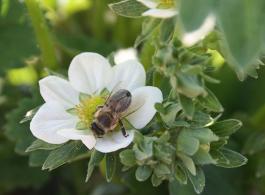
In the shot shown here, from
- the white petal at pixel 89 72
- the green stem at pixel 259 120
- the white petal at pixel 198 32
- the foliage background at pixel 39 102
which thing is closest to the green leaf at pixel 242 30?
the white petal at pixel 198 32

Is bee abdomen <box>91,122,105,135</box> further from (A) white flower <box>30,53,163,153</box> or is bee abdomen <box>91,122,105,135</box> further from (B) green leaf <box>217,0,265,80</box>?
(B) green leaf <box>217,0,265,80</box>

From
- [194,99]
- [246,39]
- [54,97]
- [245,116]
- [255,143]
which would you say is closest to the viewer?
[246,39]

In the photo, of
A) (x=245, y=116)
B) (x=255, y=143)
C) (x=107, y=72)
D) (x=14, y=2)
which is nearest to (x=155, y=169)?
(x=107, y=72)

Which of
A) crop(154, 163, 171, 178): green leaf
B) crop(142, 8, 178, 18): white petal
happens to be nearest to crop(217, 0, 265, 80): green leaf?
crop(142, 8, 178, 18): white petal

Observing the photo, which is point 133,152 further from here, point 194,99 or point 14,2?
point 14,2

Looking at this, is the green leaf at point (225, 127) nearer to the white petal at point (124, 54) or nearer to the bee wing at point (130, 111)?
the bee wing at point (130, 111)

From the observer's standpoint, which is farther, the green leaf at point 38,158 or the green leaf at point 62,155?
the green leaf at point 38,158
